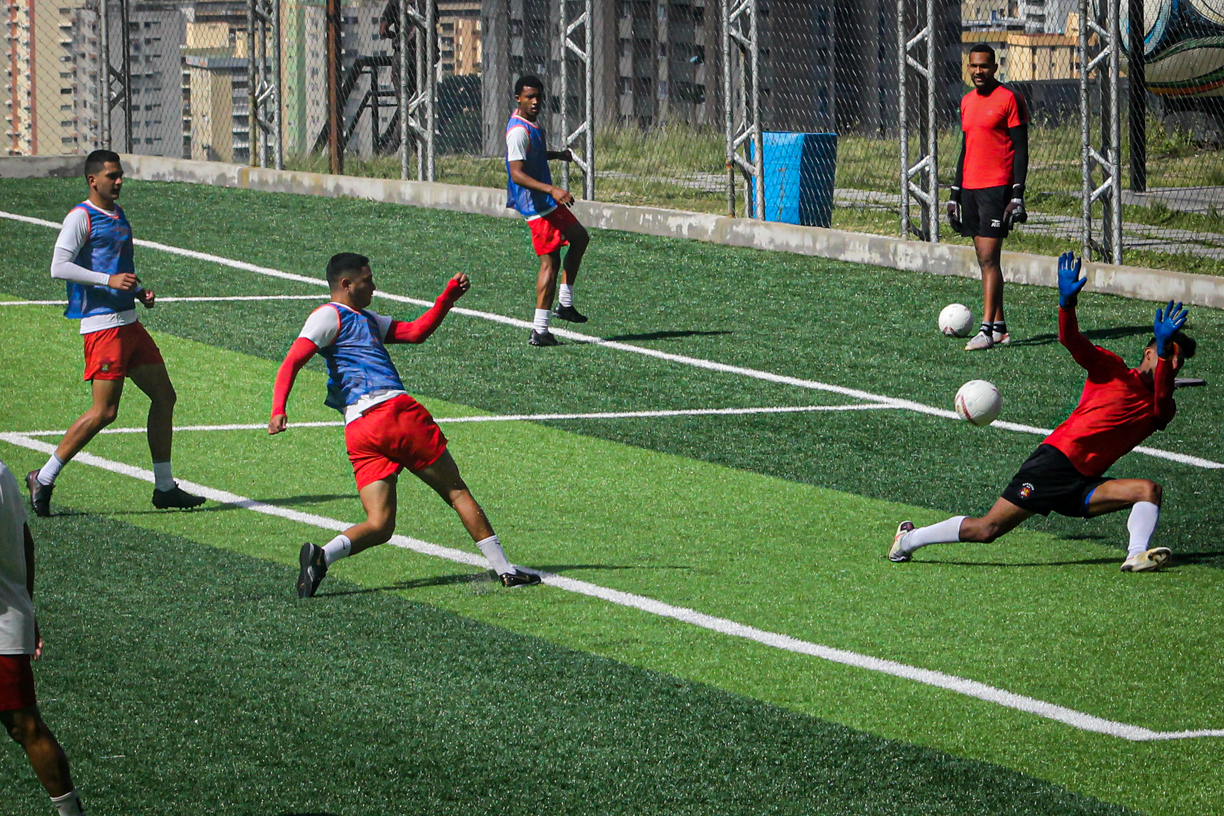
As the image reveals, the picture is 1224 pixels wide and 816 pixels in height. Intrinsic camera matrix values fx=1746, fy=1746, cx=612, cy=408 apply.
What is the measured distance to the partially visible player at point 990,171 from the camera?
1402cm

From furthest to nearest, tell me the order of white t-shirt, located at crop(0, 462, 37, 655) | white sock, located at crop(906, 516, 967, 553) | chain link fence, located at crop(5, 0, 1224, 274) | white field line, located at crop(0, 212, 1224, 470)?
1. chain link fence, located at crop(5, 0, 1224, 274)
2. white field line, located at crop(0, 212, 1224, 470)
3. white sock, located at crop(906, 516, 967, 553)
4. white t-shirt, located at crop(0, 462, 37, 655)

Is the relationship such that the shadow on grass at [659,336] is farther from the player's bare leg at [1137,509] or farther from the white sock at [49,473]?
the player's bare leg at [1137,509]

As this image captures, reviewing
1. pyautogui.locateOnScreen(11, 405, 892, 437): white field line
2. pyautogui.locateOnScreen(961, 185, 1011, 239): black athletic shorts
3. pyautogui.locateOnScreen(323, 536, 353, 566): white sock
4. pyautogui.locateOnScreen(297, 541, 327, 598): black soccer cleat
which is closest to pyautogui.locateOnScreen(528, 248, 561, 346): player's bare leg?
pyautogui.locateOnScreen(11, 405, 892, 437): white field line

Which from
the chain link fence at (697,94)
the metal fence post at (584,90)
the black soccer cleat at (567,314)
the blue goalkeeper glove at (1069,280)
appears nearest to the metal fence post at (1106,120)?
the chain link fence at (697,94)

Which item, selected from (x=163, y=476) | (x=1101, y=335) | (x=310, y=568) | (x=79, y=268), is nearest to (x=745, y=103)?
(x=1101, y=335)

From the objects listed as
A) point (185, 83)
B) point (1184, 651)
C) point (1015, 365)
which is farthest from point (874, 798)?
point (185, 83)

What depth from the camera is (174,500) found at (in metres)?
10.0

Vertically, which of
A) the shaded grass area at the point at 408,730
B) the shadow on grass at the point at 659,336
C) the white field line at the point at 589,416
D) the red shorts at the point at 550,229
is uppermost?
the red shorts at the point at 550,229

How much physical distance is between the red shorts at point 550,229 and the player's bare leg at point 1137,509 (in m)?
7.16

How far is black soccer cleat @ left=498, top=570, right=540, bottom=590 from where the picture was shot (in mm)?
8375

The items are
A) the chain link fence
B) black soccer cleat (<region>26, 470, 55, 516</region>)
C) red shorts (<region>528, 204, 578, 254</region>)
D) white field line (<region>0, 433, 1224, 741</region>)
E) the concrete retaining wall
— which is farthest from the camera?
the chain link fence

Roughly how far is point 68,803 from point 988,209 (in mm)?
10596

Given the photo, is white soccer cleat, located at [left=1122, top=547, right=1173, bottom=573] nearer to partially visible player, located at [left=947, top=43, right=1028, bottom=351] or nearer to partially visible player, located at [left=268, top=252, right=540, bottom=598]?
partially visible player, located at [left=268, top=252, right=540, bottom=598]

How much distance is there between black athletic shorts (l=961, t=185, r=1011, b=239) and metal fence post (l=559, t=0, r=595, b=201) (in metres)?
6.49
